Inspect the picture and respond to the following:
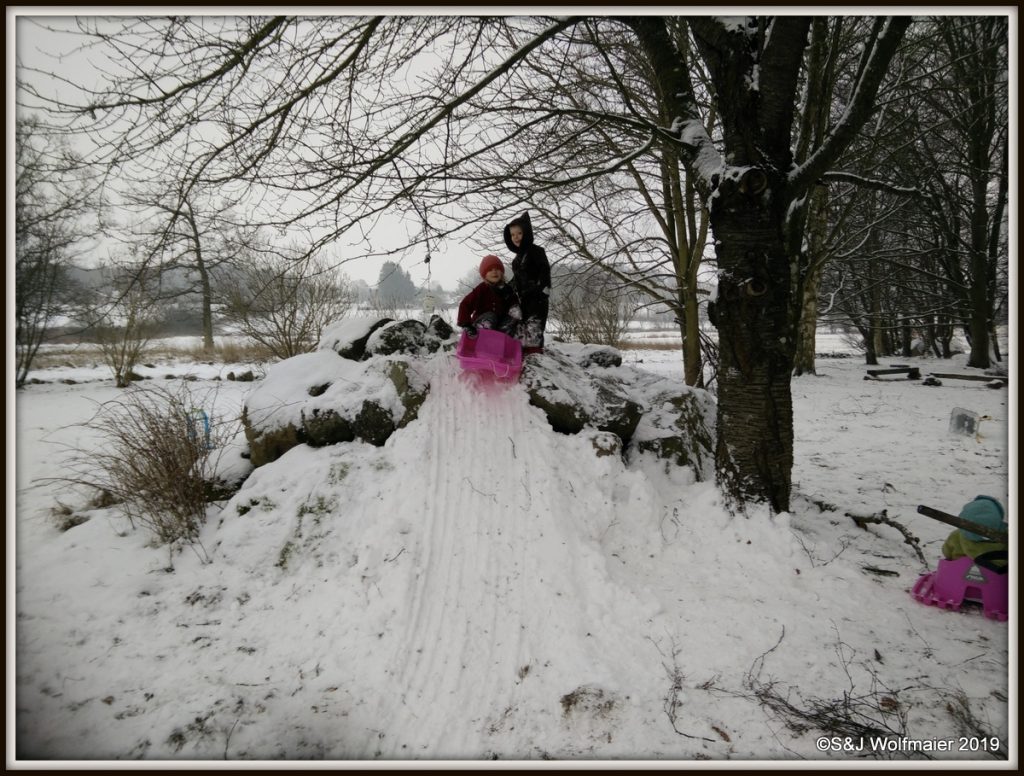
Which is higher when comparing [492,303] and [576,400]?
[492,303]

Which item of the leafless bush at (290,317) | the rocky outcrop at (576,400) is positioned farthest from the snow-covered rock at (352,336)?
the leafless bush at (290,317)

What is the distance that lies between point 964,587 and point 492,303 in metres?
4.02

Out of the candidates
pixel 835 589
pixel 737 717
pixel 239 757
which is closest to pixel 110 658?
pixel 239 757

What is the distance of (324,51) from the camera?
10.3 feet

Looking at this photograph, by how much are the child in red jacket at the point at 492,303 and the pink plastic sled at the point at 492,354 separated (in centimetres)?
17

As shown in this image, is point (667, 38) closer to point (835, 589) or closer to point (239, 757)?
point (835, 589)

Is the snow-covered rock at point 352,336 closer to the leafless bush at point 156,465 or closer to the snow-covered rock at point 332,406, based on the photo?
the snow-covered rock at point 332,406

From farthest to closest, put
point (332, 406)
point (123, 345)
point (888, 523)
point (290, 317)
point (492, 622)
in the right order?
point (123, 345) → point (290, 317) → point (332, 406) → point (888, 523) → point (492, 622)

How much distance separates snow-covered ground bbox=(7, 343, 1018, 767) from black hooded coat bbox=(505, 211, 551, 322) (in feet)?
3.42

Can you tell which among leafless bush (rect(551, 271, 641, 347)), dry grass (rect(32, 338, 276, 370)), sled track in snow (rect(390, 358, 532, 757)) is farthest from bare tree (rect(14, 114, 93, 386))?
leafless bush (rect(551, 271, 641, 347))

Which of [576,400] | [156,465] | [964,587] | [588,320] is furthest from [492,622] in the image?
[588,320]

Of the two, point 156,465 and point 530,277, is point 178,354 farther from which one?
point 530,277

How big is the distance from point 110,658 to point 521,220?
455 centimetres

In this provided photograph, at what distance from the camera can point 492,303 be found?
4594 mm
